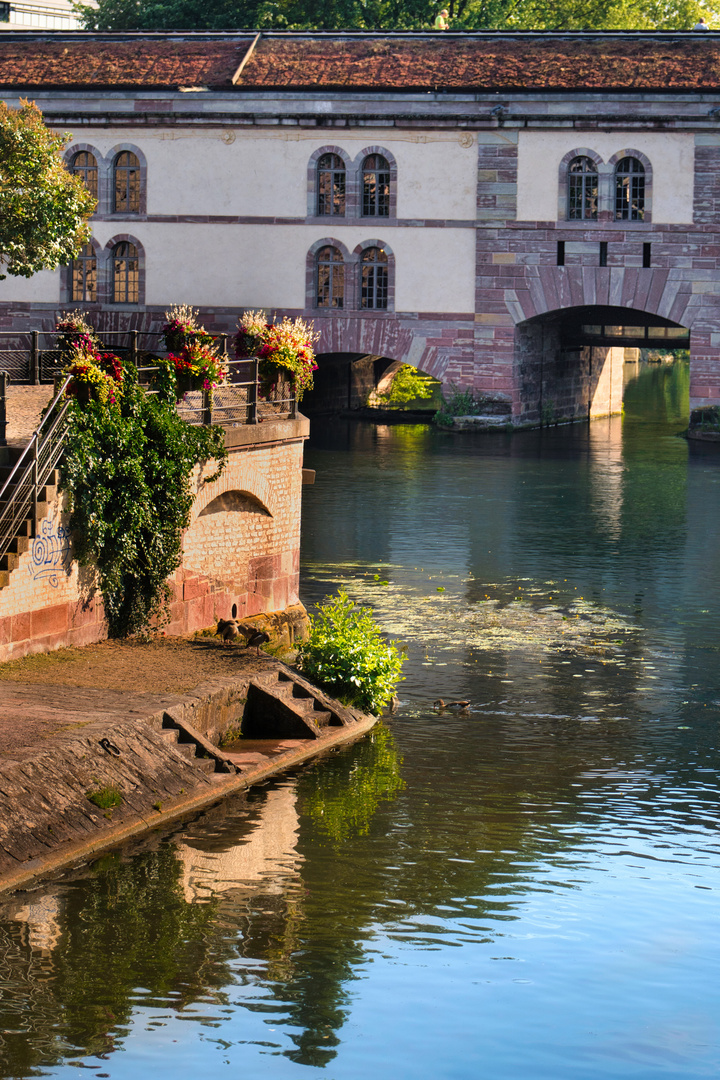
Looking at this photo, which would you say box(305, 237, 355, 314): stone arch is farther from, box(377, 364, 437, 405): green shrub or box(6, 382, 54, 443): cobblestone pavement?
box(6, 382, 54, 443): cobblestone pavement

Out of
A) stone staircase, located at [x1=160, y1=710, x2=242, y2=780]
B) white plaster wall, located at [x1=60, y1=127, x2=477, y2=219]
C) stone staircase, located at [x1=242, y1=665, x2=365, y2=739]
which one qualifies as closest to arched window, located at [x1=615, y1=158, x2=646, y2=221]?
white plaster wall, located at [x1=60, y1=127, x2=477, y2=219]

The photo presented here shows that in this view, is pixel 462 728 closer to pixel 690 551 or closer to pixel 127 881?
pixel 127 881

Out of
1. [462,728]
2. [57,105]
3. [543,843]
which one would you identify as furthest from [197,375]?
[57,105]

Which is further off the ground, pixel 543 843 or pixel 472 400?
pixel 472 400

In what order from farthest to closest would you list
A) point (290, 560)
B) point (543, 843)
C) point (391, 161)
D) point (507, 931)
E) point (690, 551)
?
point (391, 161) → point (690, 551) → point (290, 560) → point (543, 843) → point (507, 931)

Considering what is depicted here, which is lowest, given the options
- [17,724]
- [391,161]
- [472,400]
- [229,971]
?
[229,971]

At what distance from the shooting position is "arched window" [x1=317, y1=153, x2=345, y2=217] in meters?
51.6

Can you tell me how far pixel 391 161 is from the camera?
2007 inches

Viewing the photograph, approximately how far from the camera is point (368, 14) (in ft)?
225

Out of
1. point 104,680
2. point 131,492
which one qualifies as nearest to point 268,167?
point 131,492

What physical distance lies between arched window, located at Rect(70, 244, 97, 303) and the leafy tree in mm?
16422

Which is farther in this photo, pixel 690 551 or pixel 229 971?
pixel 690 551

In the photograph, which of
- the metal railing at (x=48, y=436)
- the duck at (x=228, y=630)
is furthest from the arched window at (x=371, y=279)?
the duck at (x=228, y=630)

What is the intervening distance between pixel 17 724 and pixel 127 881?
7.44ft
